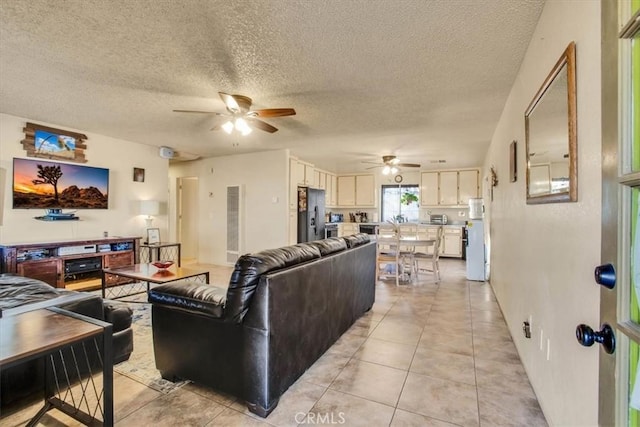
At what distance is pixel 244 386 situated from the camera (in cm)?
167

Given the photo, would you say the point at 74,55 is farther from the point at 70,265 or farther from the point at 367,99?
the point at 70,265

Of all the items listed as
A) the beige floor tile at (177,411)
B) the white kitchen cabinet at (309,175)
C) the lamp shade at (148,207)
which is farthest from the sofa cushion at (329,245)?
the white kitchen cabinet at (309,175)

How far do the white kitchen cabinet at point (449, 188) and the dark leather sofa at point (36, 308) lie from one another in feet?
23.7

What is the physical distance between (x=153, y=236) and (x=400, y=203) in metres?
6.19

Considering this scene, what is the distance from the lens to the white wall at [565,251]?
3.56ft

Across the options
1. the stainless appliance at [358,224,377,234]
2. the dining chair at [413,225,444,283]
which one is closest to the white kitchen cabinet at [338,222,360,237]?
the stainless appliance at [358,224,377,234]

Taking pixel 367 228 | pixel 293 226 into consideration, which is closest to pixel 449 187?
pixel 367 228

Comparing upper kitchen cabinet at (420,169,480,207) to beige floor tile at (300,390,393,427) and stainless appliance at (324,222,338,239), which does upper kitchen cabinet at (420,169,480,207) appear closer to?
stainless appliance at (324,222,338,239)

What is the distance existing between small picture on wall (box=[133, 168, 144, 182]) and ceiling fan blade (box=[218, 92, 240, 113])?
3.16m

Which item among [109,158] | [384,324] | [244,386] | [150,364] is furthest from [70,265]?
[384,324]

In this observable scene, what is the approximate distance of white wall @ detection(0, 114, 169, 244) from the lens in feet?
12.4

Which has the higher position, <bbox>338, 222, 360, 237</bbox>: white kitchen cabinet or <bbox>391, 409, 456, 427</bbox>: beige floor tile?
<bbox>338, 222, 360, 237</bbox>: white kitchen cabinet

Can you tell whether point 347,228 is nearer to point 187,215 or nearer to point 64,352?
point 187,215
